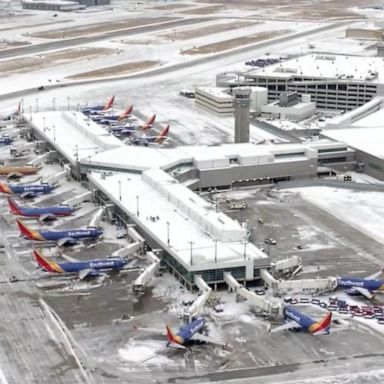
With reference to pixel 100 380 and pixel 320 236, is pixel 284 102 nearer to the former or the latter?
pixel 320 236

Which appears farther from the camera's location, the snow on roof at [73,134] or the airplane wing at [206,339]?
the snow on roof at [73,134]

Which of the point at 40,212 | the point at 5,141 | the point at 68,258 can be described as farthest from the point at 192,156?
the point at 5,141

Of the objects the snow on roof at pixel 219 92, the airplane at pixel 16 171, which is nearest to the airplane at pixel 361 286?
the airplane at pixel 16 171

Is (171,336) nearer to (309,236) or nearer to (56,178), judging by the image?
(309,236)

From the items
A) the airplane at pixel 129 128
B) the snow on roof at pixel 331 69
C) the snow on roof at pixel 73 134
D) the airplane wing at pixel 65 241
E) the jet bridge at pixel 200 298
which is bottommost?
the airplane at pixel 129 128

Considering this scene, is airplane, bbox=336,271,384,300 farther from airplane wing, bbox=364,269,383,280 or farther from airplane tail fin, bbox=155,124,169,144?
airplane tail fin, bbox=155,124,169,144

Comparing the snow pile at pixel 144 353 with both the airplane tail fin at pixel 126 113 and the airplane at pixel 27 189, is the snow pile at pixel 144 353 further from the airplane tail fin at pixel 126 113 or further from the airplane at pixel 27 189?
the airplane tail fin at pixel 126 113

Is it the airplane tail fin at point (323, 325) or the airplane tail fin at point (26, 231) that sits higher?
the airplane tail fin at point (26, 231)
